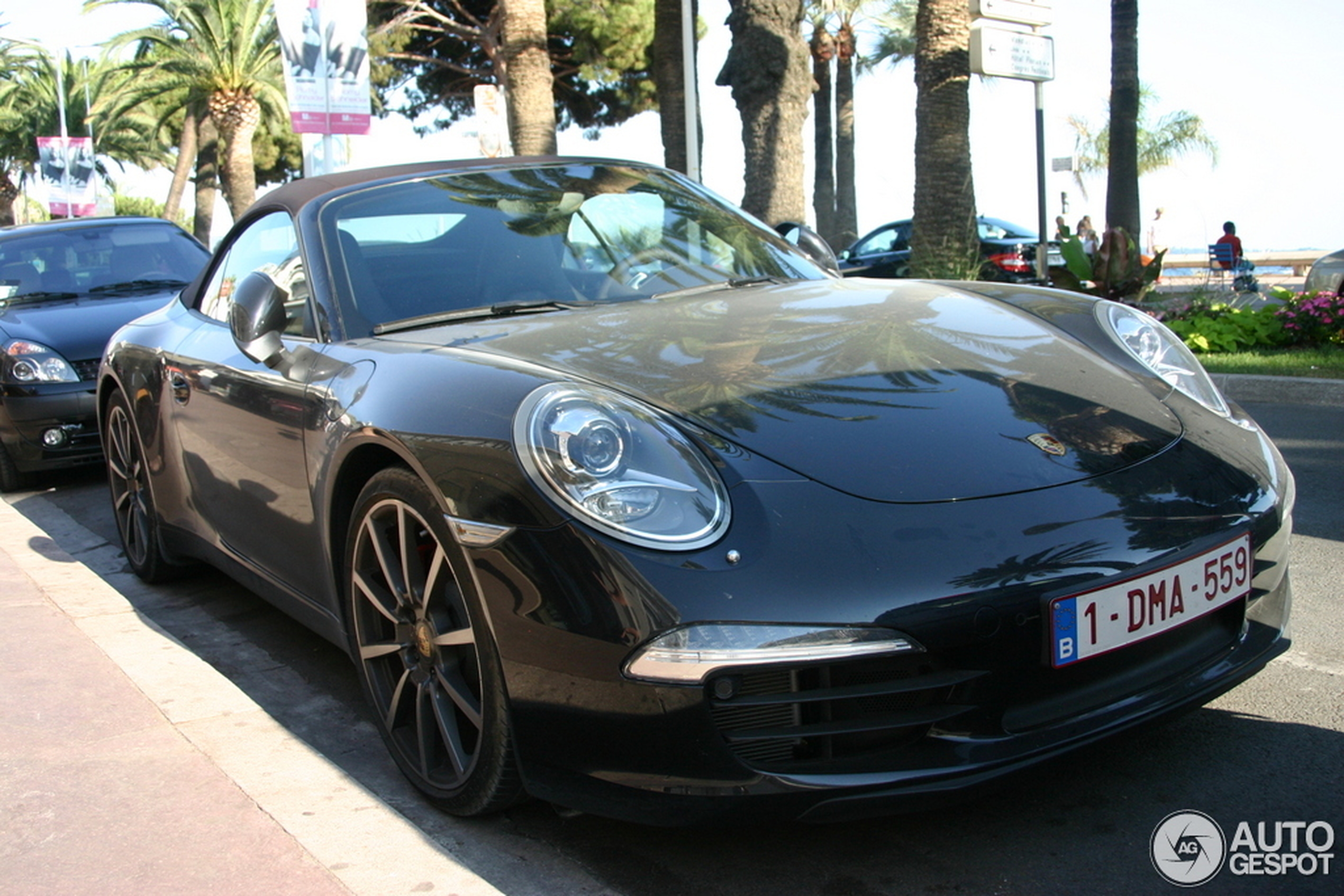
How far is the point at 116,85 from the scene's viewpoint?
4053 cm

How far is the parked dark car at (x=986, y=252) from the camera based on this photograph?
17.8 m

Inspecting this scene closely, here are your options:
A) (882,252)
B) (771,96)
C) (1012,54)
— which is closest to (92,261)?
(1012,54)

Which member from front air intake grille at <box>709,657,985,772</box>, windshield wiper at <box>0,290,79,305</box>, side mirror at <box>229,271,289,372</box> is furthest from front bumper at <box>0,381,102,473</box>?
front air intake grille at <box>709,657,985,772</box>

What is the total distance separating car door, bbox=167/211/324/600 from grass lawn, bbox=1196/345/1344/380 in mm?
6292

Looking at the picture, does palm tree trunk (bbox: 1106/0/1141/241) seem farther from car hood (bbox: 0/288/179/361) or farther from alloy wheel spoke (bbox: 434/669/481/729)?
alloy wheel spoke (bbox: 434/669/481/729)

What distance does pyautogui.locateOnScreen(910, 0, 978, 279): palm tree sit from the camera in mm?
12648

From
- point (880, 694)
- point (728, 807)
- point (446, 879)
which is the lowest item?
point (446, 879)

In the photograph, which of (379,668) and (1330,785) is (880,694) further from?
(379,668)

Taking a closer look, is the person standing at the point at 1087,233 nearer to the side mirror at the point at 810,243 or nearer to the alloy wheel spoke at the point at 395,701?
the side mirror at the point at 810,243

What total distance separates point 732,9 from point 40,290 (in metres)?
9.14

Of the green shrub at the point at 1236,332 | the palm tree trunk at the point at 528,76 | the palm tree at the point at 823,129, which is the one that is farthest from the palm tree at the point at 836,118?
the green shrub at the point at 1236,332

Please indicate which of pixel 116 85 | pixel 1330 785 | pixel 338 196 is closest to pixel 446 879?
pixel 1330 785

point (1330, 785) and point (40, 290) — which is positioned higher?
point (40, 290)

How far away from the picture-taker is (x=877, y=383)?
2.53 meters
